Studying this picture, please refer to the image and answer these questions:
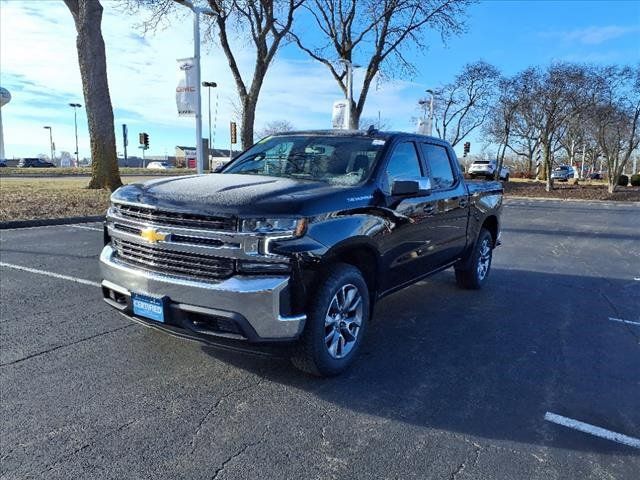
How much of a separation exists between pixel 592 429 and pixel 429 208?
93.9 inches

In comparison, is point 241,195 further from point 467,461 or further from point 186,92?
point 186,92

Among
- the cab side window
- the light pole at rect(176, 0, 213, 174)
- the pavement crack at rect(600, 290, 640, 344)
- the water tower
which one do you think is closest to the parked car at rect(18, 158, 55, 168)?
the water tower

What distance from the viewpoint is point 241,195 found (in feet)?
11.0

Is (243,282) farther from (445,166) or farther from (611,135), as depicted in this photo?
(611,135)

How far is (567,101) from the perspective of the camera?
28.1 m

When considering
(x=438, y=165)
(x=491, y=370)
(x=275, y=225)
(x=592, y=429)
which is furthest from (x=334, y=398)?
(x=438, y=165)

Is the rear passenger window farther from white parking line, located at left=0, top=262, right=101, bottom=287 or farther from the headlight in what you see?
white parking line, located at left=0, top=262, right=101, bottom=287

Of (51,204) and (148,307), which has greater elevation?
(148,307)

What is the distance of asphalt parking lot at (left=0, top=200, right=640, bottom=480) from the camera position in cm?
269

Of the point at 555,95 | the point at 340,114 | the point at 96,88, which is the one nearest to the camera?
the point at 96,88

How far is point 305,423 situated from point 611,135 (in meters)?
32.4

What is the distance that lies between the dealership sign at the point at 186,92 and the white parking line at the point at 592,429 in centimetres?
1403

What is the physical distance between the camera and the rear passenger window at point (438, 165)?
5.13 meters

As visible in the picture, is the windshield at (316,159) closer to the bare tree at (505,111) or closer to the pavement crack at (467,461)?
the pavement crack at (467,461)
